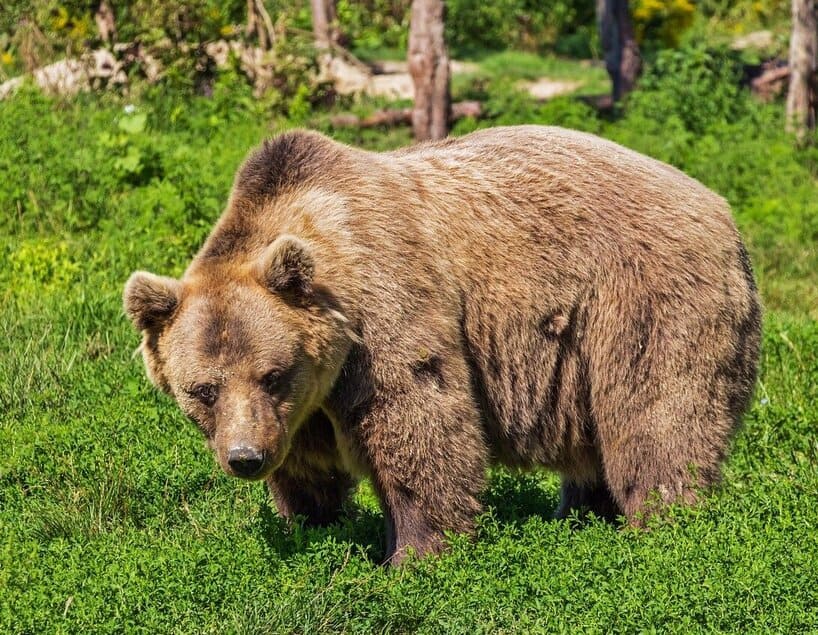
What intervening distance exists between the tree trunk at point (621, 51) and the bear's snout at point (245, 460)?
12.2 metres

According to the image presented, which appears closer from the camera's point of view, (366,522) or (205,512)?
(366,522)

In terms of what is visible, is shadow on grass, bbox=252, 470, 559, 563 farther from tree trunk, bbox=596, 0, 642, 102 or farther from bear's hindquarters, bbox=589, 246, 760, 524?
tree trunk, bbox=596, 0, 642, 102

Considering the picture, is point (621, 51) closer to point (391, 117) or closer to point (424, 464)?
point (391, 117)

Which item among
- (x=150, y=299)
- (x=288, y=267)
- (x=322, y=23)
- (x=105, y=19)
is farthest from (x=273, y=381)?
(x=322, y=23)

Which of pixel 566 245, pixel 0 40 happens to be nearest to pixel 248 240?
pixel 566 245

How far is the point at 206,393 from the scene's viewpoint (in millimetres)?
5215

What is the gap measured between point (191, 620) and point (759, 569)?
2240mm

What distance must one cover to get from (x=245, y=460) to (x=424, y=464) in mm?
814

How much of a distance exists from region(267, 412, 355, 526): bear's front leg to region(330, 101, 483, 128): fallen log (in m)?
8.54

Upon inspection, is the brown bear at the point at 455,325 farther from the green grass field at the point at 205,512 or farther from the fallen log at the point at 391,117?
the fallen log at the point at 391,117

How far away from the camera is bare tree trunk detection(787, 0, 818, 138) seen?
14441 millimetres

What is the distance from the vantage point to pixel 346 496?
604cm

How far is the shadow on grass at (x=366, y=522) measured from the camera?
18.3 feet

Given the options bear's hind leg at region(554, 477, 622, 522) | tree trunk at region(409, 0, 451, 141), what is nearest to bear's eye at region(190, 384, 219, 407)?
bear's hind leg at region(554, 477, 622, 522)
